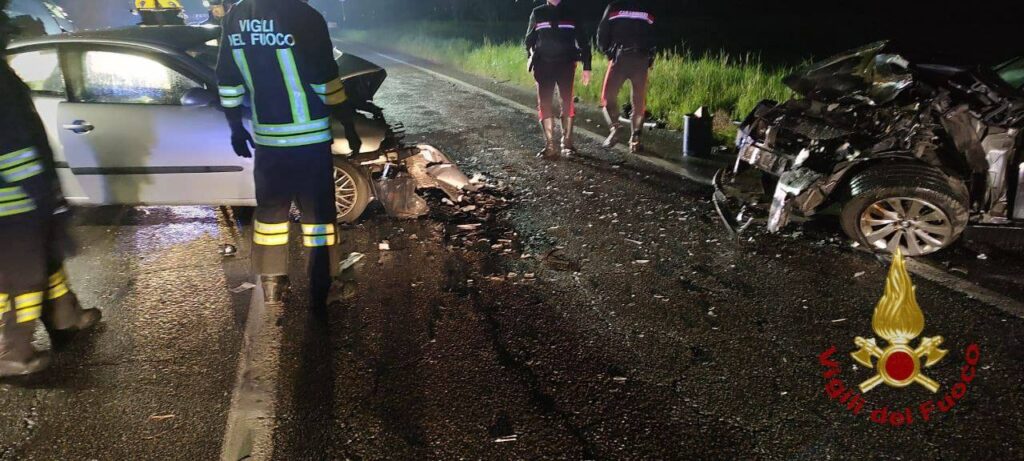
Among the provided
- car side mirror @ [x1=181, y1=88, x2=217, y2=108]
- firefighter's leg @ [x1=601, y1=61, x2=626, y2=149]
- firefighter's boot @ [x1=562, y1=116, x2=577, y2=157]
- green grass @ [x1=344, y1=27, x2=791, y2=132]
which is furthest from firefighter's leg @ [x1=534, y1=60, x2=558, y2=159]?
car side mirror @ [x1=181, y1=88, x2=217, y2=108]

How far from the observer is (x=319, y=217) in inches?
141

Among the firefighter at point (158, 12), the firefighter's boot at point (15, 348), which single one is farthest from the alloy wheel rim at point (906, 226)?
the firefighter at point (158, 12)

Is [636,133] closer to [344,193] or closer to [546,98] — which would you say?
[546,98]

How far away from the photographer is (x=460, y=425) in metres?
2.65

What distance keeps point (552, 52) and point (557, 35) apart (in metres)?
0.18

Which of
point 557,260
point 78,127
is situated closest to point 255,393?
point 557,260

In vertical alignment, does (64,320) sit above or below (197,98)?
below

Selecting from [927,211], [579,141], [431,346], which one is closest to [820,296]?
[927,211]

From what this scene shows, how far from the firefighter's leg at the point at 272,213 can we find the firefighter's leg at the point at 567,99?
4079mm

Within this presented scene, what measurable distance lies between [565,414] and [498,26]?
26.3m

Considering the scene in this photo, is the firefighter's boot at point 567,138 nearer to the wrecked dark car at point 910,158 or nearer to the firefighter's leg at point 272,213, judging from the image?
the wrecked dark car at point 910,158

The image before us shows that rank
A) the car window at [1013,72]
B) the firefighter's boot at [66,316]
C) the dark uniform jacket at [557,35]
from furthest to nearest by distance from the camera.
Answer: the dark uniform jacket at [557,35]
the car window at [1013,72]
the firefighter's boot at [66,316]

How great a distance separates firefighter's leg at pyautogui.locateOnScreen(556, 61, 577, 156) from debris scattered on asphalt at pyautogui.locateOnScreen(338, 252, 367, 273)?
3.36m

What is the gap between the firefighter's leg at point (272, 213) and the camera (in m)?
3.43
